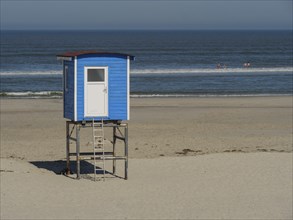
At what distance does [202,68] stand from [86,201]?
50177mm

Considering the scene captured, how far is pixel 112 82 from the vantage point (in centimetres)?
1942

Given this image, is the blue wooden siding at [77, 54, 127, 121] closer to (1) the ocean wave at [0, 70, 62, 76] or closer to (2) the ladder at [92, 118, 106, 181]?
(2) the ladder at [92, 118, 106, 181]

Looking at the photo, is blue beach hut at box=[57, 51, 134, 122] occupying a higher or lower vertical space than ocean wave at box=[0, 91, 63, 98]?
higher

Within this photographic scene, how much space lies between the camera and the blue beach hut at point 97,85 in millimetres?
19172

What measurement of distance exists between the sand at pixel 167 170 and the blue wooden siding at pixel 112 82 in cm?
174

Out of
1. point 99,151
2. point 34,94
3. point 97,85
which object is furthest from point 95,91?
point 34,94

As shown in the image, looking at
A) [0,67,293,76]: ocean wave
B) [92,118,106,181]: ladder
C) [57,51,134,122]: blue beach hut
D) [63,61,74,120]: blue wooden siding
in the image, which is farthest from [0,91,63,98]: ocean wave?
[57,51,134,122]: blue beach hut

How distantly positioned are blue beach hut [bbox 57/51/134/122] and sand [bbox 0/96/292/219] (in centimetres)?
173

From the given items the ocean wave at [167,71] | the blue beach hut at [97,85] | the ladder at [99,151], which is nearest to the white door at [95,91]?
the blue beach hut at [97,85]

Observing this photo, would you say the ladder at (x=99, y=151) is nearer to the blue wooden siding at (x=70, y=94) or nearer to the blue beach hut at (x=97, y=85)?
the blue beach hut at (x=97, y=85)

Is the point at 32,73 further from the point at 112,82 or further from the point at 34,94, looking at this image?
the point at 112,82

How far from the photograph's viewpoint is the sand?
16828mm

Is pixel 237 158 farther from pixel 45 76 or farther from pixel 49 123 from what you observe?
pixel 45 76

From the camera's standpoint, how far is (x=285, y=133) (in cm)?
2783
